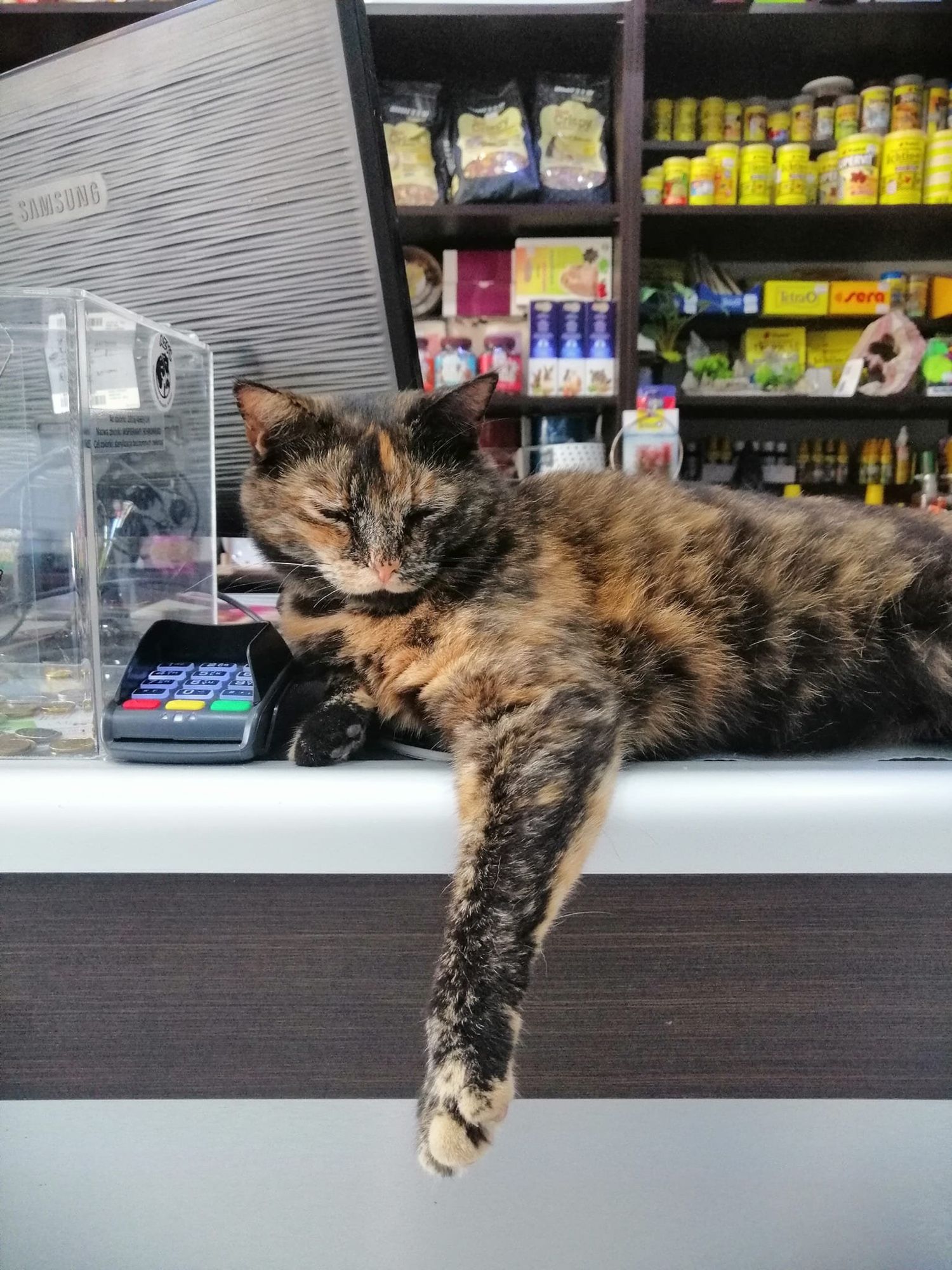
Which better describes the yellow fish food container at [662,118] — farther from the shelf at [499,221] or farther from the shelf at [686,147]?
the shelf at [499,221]

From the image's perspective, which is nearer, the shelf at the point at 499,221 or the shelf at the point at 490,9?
the shelf at the point at 490,9

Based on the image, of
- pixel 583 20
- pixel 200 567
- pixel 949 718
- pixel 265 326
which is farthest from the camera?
pixel 583 20

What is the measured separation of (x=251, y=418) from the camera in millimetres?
740

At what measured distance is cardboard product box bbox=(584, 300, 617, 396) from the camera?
2359mm

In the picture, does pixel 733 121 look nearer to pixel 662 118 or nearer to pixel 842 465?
pixel 662 118

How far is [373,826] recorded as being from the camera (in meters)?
0.46

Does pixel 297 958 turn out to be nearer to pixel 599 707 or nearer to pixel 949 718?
pixel 599 707

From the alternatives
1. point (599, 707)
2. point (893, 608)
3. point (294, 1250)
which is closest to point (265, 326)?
point (599, 707)

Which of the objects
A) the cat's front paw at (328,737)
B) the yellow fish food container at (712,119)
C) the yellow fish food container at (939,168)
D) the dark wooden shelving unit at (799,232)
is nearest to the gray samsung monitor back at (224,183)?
the cat's front paw at (328,737)

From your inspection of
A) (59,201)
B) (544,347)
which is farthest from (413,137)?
(59,201)

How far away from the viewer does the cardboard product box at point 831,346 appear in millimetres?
2596

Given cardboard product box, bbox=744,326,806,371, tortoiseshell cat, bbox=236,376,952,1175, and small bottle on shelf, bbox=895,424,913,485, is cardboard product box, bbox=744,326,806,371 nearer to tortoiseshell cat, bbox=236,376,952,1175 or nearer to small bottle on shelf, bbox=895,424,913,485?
small bottle on shelf, bbox=895,424,913,485

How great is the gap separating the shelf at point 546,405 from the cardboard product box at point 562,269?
0.30 meters

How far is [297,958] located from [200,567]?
1.74 feet
